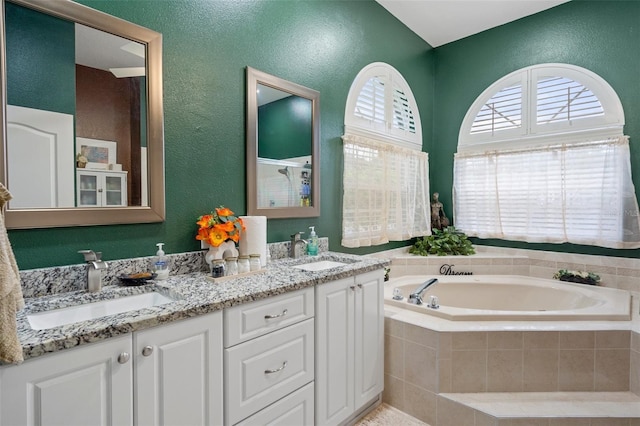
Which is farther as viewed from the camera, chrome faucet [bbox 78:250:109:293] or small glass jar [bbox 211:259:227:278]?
small glass jar [bbox 211:259:227:278]

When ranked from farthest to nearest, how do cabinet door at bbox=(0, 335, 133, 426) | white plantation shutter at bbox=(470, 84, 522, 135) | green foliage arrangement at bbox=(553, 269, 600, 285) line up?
white plantation shutter at bbox=(470, 84, 522, 135) < green foliage arrangement at bbox=(553, 269, 600, 285) < cabinet door at bbox=(0, 335, 133, 426)

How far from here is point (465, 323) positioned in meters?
2.12

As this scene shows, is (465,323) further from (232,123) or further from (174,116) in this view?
(174,116)

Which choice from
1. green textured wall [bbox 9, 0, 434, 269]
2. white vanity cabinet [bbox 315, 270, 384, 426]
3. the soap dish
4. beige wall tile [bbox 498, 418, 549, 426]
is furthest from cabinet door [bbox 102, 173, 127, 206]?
beige wall tile [bbox 498, 418, 549, 426]

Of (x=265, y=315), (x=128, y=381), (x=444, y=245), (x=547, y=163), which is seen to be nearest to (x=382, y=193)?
(x=444, y=245)

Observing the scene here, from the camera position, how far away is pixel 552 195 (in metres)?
3.16

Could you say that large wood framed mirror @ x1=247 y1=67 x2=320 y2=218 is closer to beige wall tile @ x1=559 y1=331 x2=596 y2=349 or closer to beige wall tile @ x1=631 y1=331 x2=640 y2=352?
beige wall tile @ x1=559 y1=331 x2=596 y2=349

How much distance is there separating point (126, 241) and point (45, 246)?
0.96 ft

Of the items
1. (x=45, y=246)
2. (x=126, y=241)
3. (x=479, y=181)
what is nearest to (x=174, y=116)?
(x=126, y=241)

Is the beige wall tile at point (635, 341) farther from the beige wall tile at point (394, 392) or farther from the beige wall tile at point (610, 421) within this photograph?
the beige wall tile at point (394, 392)

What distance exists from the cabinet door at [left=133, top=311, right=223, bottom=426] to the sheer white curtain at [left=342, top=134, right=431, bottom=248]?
1.63 m

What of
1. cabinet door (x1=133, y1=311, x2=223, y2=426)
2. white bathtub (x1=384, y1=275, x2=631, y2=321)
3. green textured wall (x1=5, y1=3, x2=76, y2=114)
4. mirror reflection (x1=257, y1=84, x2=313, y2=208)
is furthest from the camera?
white bathtub (x1=384, y1=275, x2=631, y2=321)

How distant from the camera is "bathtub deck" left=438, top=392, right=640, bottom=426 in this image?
1809 mm

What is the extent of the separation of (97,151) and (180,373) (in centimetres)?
100
